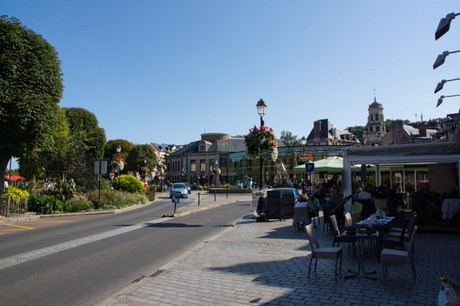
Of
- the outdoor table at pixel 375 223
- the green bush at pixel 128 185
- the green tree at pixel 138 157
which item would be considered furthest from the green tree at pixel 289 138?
the outdoor table at pixel 375 223

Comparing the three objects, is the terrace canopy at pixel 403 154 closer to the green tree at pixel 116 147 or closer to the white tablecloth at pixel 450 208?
the white tablecloth at pixel 450 208

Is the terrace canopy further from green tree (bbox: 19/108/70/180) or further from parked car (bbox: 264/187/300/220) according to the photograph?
green tree (bbox: 19/108/70/180)

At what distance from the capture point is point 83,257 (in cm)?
903

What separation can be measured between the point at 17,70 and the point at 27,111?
2228mm

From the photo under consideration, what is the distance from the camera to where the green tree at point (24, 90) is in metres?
17.8

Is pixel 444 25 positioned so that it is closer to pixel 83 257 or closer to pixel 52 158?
pixel 83 257

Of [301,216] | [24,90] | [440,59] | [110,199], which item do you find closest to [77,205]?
[110,199]

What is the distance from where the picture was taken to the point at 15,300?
18.9 feet

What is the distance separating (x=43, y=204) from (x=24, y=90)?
6189 millimetres

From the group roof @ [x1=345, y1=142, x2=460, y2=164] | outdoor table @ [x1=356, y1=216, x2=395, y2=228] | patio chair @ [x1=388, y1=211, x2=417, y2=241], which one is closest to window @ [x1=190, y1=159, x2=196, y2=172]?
roof @ [x1=345, y1=142, x2=460, y2=164]

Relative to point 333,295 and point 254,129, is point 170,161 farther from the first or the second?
Answer: point 333,295

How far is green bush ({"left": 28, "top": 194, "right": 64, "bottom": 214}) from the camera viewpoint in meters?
20.0

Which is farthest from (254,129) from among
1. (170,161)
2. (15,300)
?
(170,161)

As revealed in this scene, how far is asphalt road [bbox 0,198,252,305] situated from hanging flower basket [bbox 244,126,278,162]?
155 inches
